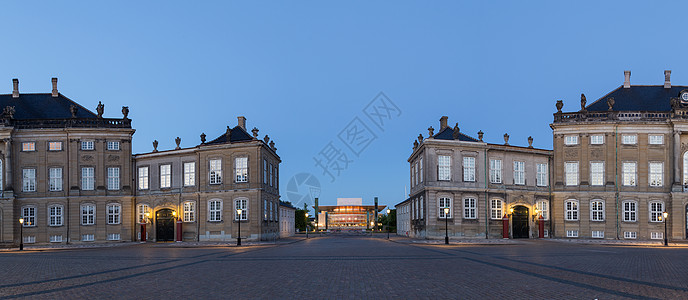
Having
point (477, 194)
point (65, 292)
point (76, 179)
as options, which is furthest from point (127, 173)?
point (65, 292)

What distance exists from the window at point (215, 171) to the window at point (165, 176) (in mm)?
5072

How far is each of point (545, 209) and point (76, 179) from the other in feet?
159

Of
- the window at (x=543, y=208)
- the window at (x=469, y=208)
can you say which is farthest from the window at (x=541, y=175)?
the window at (x=469, y=208)

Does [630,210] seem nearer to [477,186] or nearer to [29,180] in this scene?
[477,186]

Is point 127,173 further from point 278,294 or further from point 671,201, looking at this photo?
point 671,201

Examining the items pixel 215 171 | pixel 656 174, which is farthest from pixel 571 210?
pixel 215 171

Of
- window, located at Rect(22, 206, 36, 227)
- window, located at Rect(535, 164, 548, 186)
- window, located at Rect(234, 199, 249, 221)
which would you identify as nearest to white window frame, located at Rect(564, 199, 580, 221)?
window, located at Rect(535, 164, 548, 186)

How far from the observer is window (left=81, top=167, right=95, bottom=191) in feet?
172

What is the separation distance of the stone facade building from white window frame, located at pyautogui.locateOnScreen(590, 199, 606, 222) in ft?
14.5

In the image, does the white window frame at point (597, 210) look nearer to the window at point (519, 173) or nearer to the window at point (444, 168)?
the window at point (519, 173)

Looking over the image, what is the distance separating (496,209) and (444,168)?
23.9ft

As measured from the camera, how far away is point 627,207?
51.4 metres

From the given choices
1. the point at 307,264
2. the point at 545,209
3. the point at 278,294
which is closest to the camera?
the point at 278,294

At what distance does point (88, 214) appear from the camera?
52.4 metres
